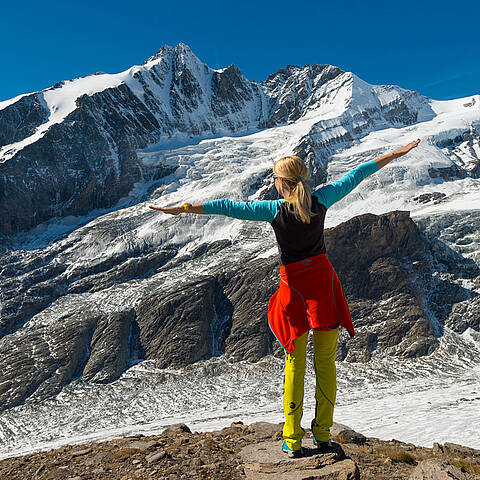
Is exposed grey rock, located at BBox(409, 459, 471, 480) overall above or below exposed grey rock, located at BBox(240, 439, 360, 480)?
below

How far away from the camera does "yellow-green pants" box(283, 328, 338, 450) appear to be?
5.56 m

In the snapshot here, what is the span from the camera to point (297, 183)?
17.6 feet

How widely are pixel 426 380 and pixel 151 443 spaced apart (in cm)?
6873

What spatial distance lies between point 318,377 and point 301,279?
1.43 metres

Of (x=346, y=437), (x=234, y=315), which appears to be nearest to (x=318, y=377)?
(x=346, y=437)

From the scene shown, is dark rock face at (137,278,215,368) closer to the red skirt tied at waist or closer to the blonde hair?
the red skirt tied at waist

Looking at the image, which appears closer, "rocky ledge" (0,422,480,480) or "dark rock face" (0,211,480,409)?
"rocky ledge" (0,422,480,480)

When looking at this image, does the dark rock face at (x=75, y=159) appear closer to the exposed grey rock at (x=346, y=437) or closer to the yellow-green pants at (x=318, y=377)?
the exposed grey rock at (x=346, y=437)

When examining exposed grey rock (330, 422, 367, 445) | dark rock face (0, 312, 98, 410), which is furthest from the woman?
dark rock face (0, 312, 98, 410)

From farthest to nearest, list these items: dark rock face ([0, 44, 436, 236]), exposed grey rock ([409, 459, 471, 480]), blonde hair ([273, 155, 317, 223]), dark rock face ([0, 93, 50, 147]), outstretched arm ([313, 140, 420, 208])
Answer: dark rock face ([0, 93, 50, 147]) → dark rock face ([0, 44, 436, 236]) → exposed grey rock ([409, 459, 471, 480]) → outstretched arm ([313, 140, 420, 208]) → blonde hair ([273, 155, 317, 223])

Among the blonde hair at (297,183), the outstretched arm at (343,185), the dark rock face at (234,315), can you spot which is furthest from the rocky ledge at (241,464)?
the dark rock face at (234,315)

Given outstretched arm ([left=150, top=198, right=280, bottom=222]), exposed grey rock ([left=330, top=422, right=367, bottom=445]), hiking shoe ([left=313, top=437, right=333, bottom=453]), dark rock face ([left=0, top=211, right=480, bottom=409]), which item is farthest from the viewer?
dark rock face ([left=0, top=211, right=480, bottom=409])

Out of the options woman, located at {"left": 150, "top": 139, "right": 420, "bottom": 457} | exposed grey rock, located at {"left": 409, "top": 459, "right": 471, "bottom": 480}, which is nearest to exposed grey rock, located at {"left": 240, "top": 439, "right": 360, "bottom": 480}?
woman, located at {"left": 150, "top": 139, "right": 420, "bottom": 457}

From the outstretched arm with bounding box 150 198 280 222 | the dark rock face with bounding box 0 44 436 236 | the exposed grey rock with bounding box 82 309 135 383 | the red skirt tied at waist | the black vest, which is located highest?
the dark rock face with bounding box 0 44 436 236
